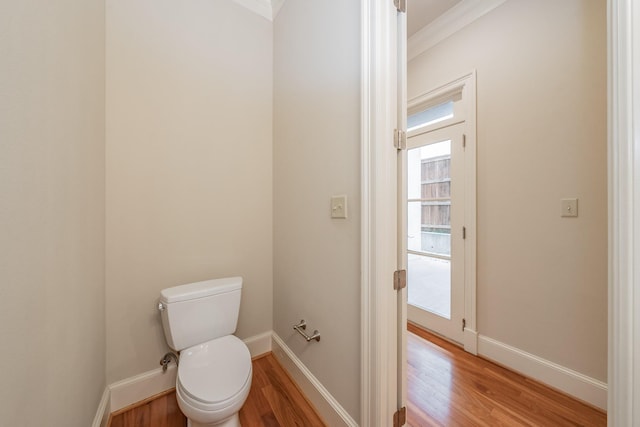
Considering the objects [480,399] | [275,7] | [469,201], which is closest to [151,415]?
[480,399]

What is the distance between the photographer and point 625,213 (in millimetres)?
631

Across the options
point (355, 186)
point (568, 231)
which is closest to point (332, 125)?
point (355, 186)

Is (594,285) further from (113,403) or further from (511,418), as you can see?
(113,403)

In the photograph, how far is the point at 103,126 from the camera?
1269mm

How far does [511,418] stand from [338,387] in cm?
101

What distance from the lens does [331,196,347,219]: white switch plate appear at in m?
1.16

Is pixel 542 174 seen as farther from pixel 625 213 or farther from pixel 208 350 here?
pixel 208 350

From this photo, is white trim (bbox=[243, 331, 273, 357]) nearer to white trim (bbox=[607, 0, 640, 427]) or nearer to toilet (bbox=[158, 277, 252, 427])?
toilet (bbox=[158, 277, 252, 427])

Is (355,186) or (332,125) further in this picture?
(332,125)

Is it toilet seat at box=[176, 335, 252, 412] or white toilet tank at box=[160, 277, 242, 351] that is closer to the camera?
toilet seat at box=[176, 335, 252, 412]

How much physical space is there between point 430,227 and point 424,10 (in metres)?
1.87

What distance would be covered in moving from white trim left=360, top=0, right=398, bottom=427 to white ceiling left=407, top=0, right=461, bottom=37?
48.8 inches

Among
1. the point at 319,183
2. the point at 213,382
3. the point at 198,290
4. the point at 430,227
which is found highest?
the point at 319,183

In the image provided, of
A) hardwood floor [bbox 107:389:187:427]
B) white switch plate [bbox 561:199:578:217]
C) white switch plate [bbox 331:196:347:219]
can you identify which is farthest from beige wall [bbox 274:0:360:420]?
white switch plate [bbox 561:199:578:217]
